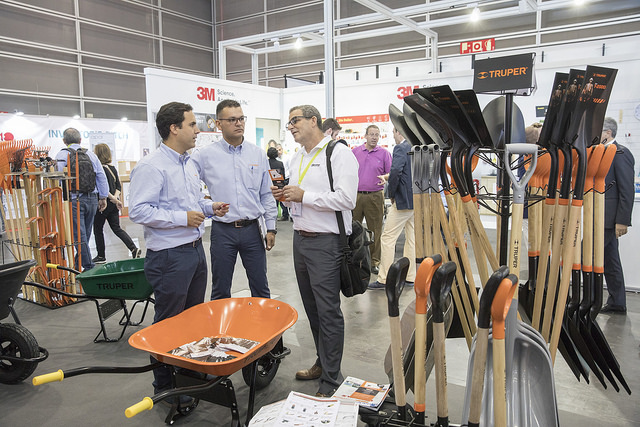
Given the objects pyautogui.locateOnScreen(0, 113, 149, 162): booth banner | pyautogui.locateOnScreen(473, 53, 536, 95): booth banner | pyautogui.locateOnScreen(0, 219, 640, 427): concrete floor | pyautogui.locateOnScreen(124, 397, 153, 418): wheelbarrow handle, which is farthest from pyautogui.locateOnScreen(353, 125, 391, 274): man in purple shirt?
pyautogui.locateOnScreen(0, 113, 149, 162): booth banner

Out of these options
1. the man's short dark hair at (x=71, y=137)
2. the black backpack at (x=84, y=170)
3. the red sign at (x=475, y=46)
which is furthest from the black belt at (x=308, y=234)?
the red sign at (x=475, y=46)

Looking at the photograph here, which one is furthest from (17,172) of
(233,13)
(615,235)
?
(233,13)

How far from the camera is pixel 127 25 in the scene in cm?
1422

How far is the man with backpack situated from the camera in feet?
16.9

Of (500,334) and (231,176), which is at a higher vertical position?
(231,176)

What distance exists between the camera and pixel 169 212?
8.25ft

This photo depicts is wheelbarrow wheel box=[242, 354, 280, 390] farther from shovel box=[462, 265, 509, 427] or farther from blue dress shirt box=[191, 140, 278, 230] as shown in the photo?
shovel box=[462, 265, 509, 427]

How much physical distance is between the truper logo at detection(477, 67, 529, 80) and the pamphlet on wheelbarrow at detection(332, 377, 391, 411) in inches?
53.5

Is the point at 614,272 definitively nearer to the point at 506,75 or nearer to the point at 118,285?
the point at 506,75

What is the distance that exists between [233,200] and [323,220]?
2.36ft

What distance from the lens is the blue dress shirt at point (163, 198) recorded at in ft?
8.06

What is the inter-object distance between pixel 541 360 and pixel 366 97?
23.5 feet

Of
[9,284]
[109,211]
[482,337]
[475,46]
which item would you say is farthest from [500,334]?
[475,46]

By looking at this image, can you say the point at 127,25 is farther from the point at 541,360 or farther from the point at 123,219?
the point at 541,360
